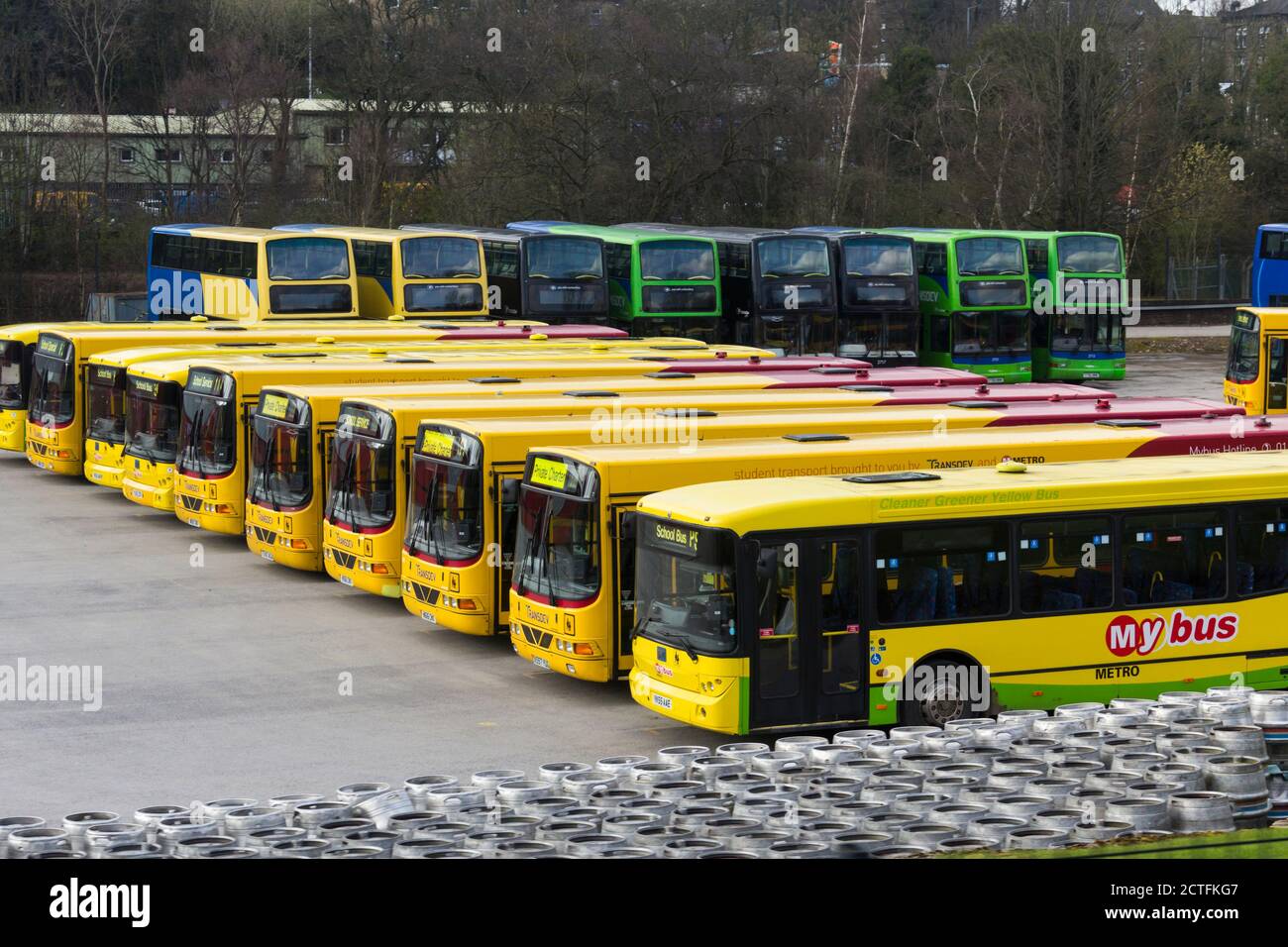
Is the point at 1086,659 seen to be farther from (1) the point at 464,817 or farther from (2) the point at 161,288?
(2) the point at 161,288

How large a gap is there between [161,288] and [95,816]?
1480 inches

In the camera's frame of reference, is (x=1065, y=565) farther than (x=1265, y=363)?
No

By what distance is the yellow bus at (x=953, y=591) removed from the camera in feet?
50.7

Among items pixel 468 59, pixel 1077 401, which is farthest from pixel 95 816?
pixel 468 59

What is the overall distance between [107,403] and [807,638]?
684 inches

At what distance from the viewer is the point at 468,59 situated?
207 feet

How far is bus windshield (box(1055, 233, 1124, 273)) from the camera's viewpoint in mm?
49094

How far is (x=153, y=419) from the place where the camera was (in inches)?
1093

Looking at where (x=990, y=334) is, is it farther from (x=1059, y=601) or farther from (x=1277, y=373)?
(x=1059, y=601)

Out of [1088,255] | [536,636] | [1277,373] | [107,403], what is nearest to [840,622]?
[536,636]

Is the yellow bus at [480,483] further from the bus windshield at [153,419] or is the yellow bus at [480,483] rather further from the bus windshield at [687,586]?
the bus windshield at [153,419]

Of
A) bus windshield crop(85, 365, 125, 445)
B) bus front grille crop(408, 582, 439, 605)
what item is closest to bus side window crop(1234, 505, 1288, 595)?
bus front grille crop(408, 582, 439, 605)

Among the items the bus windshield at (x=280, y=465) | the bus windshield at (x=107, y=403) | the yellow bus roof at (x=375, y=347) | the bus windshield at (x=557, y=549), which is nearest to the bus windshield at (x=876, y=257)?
the yellow bus roof at (x=375, y=347)

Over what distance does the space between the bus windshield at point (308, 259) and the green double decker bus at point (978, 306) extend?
14.3 m
